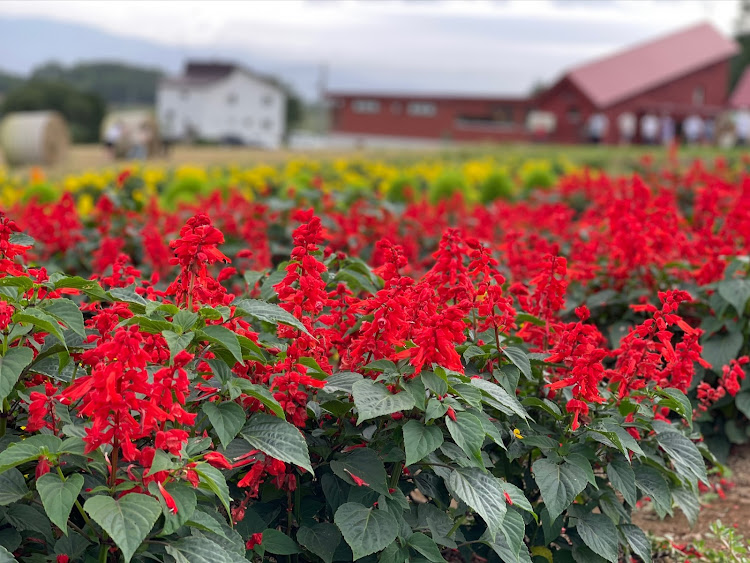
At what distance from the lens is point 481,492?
207 cm

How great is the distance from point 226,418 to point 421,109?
5280cm

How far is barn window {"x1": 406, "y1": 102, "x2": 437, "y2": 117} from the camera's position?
52.9m

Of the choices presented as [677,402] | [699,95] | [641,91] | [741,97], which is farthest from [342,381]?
[741,97]

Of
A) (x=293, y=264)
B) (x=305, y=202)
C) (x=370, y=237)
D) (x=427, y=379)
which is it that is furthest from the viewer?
(x=305, y=202)

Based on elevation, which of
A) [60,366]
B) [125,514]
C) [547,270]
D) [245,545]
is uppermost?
[547,270]

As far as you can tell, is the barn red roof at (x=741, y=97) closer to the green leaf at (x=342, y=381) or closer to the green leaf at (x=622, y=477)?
the green leaf at (x=622, y=477)

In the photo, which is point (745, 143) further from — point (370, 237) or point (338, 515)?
point (338, 515)

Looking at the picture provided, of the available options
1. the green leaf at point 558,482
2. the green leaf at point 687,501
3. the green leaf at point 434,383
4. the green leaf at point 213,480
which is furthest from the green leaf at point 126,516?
the green leaf at point 687,501

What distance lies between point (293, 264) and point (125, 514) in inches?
34.4

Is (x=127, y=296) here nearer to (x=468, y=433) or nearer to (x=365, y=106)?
(x=468, y=433)

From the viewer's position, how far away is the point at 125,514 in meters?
1.68

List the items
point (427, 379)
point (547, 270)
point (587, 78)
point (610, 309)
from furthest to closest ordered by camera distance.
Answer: point (587, 78) < point (610, 309) < point (547, 270) < point (427, 379)

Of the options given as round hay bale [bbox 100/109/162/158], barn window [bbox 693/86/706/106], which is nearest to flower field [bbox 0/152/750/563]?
round hay bale [bbox 100/109/162/158]

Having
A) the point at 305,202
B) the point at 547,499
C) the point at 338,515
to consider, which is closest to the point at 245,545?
the point at 338,515
